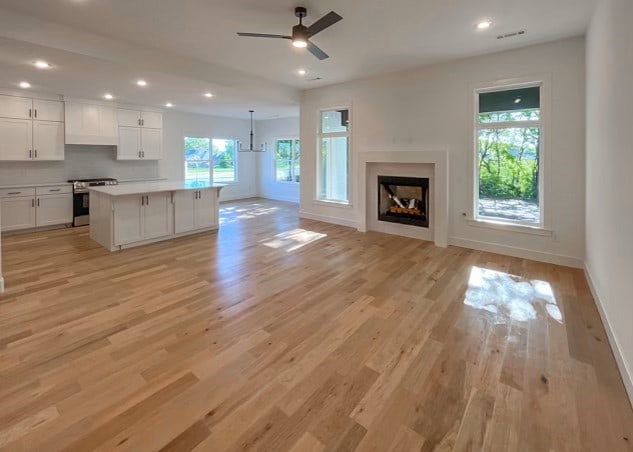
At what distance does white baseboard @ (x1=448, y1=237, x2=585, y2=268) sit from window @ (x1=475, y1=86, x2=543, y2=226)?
406 mm

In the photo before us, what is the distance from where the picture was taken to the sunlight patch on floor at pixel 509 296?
2986 mm

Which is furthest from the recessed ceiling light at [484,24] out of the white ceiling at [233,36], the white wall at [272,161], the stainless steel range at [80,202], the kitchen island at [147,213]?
the stainless steel range at [80,202]

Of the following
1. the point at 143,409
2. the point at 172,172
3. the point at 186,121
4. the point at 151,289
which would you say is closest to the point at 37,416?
the point at 143,409

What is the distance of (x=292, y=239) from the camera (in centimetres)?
571

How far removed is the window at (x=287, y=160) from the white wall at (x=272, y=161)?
0.15 meters

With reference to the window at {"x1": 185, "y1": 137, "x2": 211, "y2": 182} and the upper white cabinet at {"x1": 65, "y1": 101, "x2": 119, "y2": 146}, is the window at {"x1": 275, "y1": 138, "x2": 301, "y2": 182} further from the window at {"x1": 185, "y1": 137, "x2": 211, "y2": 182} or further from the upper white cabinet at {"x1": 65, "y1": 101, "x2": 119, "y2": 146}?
the upper white cabinet at {"x1": 65, "y1": 101, "x2": 119, "y2": 146}

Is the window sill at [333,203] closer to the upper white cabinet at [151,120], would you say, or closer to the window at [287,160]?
the window at [287,160]

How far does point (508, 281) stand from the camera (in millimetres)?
3787

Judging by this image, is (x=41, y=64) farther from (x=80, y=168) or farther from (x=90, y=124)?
(x=80, y=168)

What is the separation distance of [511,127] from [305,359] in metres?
4.42

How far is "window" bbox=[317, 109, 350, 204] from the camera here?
6.79m

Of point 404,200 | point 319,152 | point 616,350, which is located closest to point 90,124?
point 319,152

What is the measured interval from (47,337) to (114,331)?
0.47 meters

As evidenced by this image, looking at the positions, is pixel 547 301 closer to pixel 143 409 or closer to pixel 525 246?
pixel 525 246
